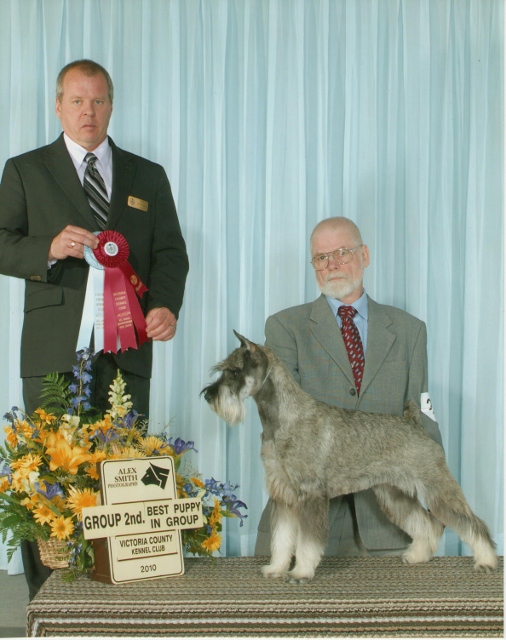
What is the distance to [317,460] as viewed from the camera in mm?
1728

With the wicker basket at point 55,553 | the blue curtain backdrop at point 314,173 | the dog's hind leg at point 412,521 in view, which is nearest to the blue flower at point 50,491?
the wicker basket at point 55,553

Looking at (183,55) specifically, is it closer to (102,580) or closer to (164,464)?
(164,464)

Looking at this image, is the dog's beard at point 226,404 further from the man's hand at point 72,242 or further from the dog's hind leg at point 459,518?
the man's hand at point 72,242

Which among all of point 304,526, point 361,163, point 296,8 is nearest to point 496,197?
point 361,163

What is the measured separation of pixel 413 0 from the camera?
3.02m

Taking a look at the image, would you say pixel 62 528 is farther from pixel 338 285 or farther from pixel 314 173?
pixel 314 173

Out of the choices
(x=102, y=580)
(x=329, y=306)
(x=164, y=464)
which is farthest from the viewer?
(x=329, y=306)

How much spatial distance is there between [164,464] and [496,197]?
2023 millimetres

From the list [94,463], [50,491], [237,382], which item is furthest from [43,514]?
[237,382]

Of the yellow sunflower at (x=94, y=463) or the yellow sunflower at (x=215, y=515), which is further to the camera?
the yellow sunflower at (x=215, y=515)

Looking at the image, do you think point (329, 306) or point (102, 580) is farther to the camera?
point (329, 306)

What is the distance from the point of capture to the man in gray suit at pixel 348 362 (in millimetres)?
2158

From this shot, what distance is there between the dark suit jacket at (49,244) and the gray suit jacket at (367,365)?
50 cm

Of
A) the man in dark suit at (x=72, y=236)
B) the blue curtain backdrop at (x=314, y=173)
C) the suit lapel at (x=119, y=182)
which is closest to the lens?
the man in dark suit at (x=72, y=236)
